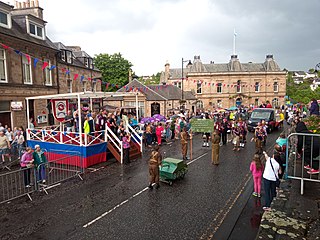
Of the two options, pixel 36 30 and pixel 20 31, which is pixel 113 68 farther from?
pixel 20 31

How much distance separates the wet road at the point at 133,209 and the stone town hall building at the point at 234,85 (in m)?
43.6

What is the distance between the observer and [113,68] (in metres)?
47.6

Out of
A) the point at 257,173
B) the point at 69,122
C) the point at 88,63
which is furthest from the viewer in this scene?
the point at 88,63

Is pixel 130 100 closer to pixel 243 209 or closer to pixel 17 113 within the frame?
pixel 17 113

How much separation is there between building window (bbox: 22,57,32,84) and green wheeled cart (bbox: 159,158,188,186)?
53.9 feet

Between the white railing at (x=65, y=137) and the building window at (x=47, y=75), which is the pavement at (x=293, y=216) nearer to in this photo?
the white railing at (x=65, y=137)

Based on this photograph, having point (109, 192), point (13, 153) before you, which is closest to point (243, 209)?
point (109, 192)

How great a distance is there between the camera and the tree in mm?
47281

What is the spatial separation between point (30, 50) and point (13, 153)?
1010 centimetres

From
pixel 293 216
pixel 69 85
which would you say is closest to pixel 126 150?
pixel 293 216

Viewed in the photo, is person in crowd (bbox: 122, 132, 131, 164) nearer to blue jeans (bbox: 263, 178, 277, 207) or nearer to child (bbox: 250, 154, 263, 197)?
child (bbox: 250, 154, 263, 197)

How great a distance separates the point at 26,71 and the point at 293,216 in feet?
71.8

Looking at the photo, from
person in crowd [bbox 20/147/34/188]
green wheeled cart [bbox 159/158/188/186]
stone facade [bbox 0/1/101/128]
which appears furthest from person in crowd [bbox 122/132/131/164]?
stone facade [bbox 0/1/101/128]

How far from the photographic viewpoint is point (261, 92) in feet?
177
